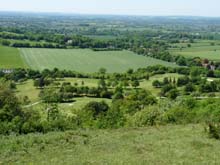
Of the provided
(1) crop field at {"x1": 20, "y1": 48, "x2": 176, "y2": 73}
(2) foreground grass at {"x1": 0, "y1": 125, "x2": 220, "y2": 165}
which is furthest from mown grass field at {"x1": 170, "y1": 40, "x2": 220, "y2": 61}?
(2) foreground grass at {"x1": 0, "y1": 125, "x2": 220, "y2": 165}

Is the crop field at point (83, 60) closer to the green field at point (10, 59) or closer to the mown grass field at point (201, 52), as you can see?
the green field at point (10, 59)

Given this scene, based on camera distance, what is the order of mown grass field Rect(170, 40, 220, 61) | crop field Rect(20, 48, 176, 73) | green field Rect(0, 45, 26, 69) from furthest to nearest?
mown grass field Rect(170, 40, 220, 61) → crop field Rect(20, 48, 176, 73) → green field Rect(0, 45, 26, 69)

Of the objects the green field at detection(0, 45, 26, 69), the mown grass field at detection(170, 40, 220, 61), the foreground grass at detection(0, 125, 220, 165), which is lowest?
the mown grass field at detection(170, 40, 220, 61)

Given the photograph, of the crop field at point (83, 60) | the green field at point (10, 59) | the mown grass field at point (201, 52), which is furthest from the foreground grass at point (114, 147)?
the mown grass field at point (201, 52)

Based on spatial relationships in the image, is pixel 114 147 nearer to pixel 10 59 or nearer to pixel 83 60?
pixel 10 59

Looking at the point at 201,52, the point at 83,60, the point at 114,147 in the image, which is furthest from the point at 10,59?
the point at 114,147

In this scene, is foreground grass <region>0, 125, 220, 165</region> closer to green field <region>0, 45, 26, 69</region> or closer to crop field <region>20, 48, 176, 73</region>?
crop field <region>20, 48, 176, 73</region>
